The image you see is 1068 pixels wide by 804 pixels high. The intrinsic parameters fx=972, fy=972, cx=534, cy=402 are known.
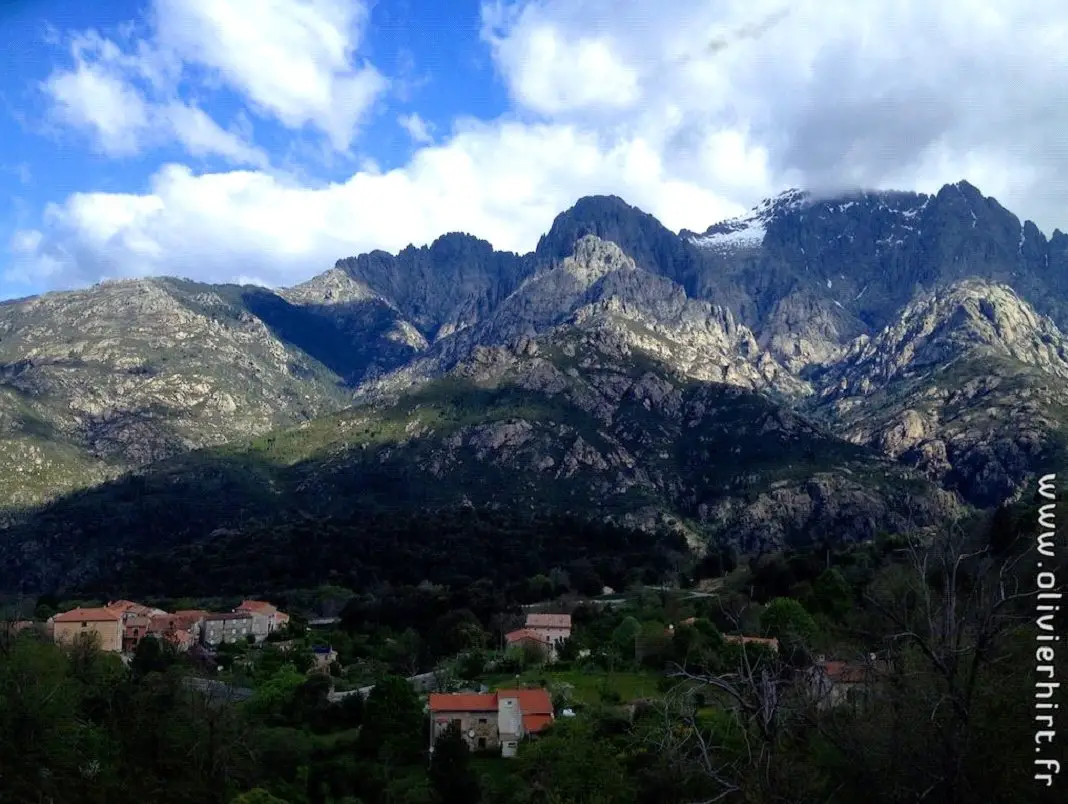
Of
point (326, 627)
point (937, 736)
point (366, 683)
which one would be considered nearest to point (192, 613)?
point (326, 627)

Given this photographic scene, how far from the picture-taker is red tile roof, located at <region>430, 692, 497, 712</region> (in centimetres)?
5179

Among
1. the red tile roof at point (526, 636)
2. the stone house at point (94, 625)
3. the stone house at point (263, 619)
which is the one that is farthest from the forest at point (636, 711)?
the stone house at point (94, 625)

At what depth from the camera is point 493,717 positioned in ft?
169

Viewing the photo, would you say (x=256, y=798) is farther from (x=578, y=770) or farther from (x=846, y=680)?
(x=846, y=680)

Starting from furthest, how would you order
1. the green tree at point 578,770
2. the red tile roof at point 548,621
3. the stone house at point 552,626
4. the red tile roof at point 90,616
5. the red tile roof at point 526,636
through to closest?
1. the red tile roof at point 90,616
2. the red tile roof at point 548,621
3. the stone house at point 552,626
4. the red tile roof at point 526,636
5. the green tree at point 578,770

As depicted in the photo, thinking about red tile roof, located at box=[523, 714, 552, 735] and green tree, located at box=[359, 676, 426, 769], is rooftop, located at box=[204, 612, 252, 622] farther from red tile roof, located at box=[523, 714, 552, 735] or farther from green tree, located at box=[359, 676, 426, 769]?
red tile roof, located at box=[523, 714, 552, 735]

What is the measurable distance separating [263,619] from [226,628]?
378 cm

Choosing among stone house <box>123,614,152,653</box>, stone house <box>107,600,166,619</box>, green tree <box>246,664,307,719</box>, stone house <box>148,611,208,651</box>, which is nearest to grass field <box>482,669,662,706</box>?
green tree <box>246,664,307,719</box>

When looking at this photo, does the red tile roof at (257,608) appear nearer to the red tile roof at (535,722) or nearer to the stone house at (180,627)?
the stone house at (180,627)

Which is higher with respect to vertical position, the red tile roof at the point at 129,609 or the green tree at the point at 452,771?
the red tile roof at the point at 129,609

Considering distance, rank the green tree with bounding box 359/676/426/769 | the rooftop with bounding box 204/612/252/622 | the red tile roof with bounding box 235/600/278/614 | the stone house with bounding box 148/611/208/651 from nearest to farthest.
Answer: the green tree with bounding box 359/676/426/769, the stone house with bounding box 148/611/208/651, the rooftop with bounding box 204/612/252/622, the red tile roof with bounding box 235/600/278/614

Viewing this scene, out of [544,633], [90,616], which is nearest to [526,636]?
[544,633]

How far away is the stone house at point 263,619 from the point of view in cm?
9231

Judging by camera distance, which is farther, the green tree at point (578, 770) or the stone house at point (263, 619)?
the stone house at point (263, 619)
